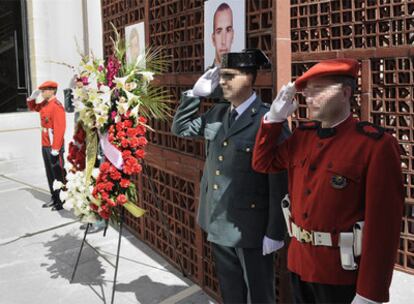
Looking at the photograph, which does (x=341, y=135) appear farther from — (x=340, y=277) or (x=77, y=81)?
(x=77, y=81)

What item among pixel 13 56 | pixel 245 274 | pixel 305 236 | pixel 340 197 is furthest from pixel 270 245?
pixel 13 56

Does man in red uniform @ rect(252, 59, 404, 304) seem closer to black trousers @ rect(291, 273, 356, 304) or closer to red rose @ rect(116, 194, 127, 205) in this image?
black trousers @ rect(291, 273, 356, 304)

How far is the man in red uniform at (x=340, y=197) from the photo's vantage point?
183 cm

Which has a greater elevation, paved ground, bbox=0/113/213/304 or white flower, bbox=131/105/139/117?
white flower, bbox=131/105/139/117

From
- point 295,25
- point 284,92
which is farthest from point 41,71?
point 284,92

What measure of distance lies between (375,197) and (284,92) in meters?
0.61

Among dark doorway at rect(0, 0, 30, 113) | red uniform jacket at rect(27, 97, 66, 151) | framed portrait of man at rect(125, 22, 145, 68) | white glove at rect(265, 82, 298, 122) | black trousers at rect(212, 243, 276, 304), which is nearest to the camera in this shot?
white glove at rect(265, 82, 298, 122)

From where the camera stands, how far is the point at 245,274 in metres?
2.72

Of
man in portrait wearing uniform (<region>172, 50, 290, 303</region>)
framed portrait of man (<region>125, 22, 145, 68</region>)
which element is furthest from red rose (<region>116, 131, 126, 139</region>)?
framed portrait of man (<region>125, 22, 145, 68</region>)

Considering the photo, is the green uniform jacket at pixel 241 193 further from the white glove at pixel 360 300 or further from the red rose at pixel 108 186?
the red rose at pixel 108 186

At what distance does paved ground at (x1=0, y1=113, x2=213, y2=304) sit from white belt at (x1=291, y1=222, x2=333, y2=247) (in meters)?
1.86

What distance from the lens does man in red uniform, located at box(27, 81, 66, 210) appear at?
21.5ft

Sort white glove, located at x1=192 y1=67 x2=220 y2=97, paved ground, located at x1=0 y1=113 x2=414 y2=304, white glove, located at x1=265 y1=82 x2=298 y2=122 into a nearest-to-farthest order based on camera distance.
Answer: white glove, located at x1=265 y1=82 x2=298 y2=122 < white glove, located at x1=192 y1=67 x2=220 y2=97 < paved ground, located at x1=0 y1=113 x2=414 y2=304

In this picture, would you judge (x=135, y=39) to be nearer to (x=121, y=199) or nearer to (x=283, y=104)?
(x=121, y=199)
